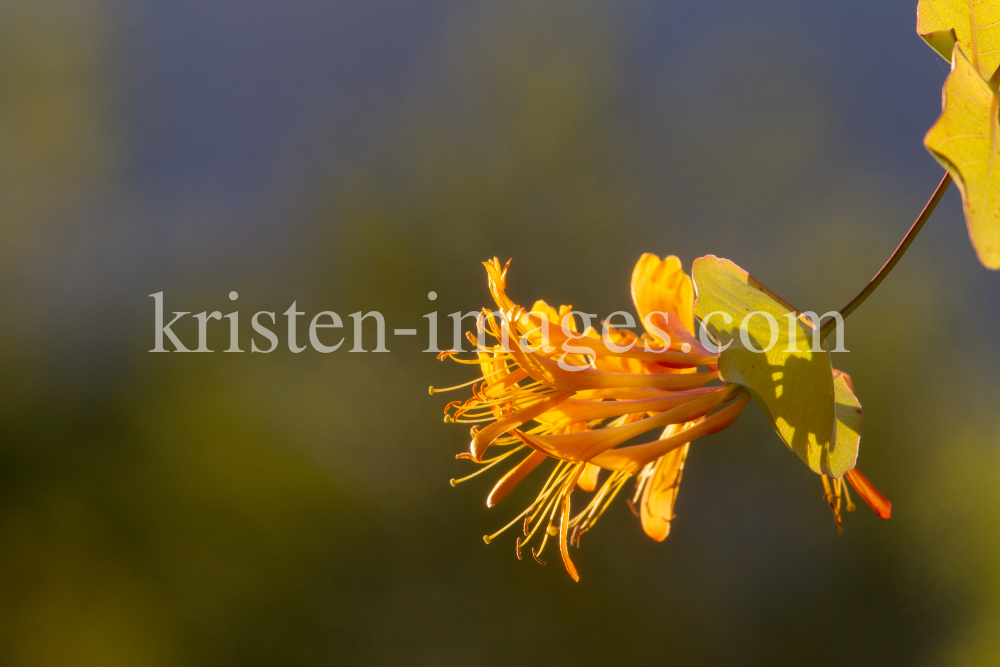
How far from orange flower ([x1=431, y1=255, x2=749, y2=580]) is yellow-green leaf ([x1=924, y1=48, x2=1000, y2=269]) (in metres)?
0.19

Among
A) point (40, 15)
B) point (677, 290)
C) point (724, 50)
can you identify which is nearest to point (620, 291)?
point (724, 50)

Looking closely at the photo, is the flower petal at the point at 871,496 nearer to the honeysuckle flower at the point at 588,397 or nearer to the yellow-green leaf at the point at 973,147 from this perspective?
the honeysuckle flower at the point at 588,397

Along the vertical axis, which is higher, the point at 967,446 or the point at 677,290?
the point at 677,290

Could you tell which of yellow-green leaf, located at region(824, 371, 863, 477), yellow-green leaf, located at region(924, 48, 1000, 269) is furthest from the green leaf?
yellow-green leaf, located at region(924, 48, 1000, 269)

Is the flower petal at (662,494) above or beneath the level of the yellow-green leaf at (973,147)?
beneath

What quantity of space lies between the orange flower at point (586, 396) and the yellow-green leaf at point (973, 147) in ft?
0.64

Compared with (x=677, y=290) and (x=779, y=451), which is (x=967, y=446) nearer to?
(x=779, y=451)

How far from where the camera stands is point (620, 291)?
3236mm

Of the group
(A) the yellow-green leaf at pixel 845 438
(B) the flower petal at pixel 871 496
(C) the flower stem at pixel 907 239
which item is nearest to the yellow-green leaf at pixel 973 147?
(C) the flower stem at pixel 907 239

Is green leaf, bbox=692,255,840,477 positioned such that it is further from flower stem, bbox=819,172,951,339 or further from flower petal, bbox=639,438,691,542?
flower petal, bbox=639,438,691,542

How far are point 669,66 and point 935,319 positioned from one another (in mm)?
1761

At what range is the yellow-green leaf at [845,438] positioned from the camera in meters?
0.40

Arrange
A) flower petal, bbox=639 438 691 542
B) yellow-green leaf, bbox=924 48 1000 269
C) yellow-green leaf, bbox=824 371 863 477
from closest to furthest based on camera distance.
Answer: yellow-green leaf, bbox=924 48 1000 269, yellow-green leaf, bbox=824 371 863 477, flower petal, bbox=639 438 691 542

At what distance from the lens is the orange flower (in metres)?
0.46
